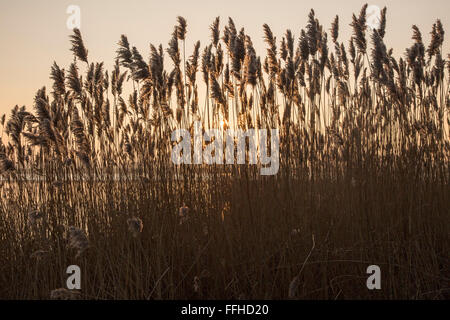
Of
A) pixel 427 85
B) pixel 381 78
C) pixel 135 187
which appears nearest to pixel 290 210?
pixel 135 187

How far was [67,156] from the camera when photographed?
9.82 ft

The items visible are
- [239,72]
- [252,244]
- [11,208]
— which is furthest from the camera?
[11,208]

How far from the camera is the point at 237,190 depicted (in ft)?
8.89

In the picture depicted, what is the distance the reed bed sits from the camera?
240 centimetres

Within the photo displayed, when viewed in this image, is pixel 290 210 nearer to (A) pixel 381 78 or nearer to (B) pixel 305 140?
(B) pixel 305 140

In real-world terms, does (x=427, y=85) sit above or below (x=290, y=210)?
above

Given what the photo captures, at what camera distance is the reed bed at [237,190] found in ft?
7.88

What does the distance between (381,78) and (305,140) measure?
0.71 meters

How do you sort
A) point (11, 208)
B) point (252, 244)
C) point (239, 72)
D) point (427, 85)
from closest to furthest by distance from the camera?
point (252, 244)
point (239, 72)
point (11, 208)
point (427, 85)

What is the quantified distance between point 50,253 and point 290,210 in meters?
1.42

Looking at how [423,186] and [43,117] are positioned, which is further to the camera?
[423,186]

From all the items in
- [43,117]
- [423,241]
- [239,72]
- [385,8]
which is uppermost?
[385,8]

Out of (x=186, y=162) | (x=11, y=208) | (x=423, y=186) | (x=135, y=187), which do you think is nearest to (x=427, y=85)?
(x=423, y=186)

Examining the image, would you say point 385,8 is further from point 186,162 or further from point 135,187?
point 135,187
